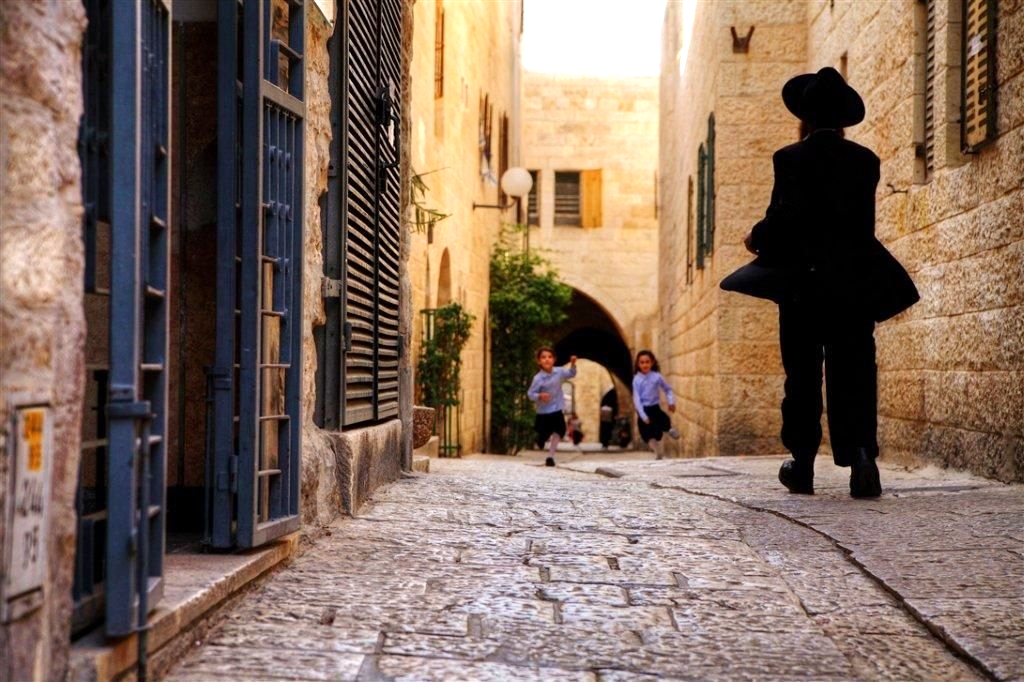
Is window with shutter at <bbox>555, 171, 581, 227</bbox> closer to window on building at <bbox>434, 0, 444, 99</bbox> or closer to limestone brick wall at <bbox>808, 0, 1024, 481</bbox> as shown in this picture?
window on building at <bbox>434, 0, 444, 99</bbox>

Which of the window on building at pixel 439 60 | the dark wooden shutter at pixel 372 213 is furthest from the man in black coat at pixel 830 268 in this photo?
the window on building at pixel 439 60

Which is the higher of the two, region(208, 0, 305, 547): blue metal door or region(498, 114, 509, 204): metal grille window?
region(498, 114, 509, 204): metal grille window

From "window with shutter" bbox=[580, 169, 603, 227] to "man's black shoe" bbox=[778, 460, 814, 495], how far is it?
1976cm

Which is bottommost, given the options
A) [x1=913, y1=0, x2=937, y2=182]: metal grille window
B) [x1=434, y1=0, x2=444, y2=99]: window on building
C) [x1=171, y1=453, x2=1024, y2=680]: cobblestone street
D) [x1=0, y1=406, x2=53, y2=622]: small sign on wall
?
[x1=171, y1=453, x2=1024, y2=680]: cobblestone street

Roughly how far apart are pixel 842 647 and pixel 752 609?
38 cm

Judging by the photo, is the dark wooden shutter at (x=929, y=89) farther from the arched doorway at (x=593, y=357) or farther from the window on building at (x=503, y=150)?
the arched doorway at (x=593, y=357)

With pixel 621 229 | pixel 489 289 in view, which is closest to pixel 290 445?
pixel 489 289

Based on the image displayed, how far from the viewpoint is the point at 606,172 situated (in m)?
25.3

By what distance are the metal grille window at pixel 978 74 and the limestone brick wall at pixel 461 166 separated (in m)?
4.86

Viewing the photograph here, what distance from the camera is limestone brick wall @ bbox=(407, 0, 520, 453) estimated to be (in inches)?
479

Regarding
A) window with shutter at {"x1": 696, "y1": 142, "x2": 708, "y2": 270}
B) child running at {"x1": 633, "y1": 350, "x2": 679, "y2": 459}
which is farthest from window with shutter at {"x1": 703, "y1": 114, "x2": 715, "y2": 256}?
child running at {"x1": 633, "y1": 350, "x2": 679, "y2": 459}

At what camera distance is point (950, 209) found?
257 inches

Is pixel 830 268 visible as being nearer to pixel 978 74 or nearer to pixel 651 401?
pixel 978 74

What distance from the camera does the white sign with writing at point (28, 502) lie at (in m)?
1.95
